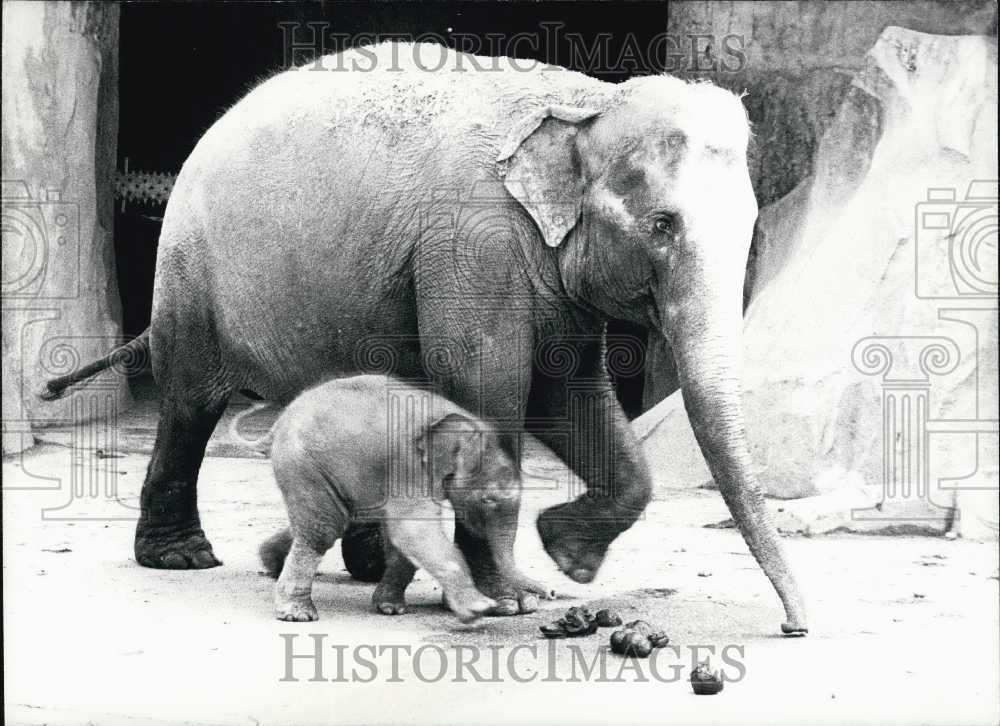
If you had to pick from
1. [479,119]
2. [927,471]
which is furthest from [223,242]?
A: [927,471]

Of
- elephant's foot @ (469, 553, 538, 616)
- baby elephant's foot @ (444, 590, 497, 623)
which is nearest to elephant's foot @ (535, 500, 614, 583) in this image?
elephant's foot @ (469, 553, 538, 616)

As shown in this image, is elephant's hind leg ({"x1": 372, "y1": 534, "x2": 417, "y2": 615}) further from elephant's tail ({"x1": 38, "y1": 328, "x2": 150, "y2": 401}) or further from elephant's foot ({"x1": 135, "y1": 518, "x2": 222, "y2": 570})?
elephant's tail ({"x1": 38, "y1": 328, "x2": 150, "y2": 401})

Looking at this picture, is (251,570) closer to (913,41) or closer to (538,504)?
(538,504)

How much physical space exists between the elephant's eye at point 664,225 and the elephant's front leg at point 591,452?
1.95ft

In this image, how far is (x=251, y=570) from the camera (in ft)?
18.4

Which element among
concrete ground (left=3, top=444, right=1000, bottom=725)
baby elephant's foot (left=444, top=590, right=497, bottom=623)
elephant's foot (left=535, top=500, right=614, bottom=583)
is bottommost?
concrete ground (left=3, top=444, right=1000, bottom=725)

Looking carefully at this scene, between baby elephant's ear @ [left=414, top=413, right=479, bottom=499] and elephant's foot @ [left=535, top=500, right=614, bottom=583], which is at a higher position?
baby elephant's ear @ [left=414, top=413, right=479, bottom=499]

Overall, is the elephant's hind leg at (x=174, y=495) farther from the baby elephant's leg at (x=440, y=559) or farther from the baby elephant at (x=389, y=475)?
the baby elephant's leg at (x=440, y=559)

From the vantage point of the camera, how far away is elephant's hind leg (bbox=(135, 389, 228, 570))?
18.5 ft

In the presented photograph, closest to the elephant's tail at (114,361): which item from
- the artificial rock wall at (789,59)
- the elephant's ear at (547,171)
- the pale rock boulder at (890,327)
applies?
the elephant's ear at (547,171)

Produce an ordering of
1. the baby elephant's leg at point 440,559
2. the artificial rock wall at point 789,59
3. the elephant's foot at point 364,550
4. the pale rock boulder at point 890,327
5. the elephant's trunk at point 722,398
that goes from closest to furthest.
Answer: the elephant's trunk at point 722,398, the baby elephant's leg at point 440,559, the elephant's foot at point 364,550, the pale rock boulder at point 890,327, the artificial rock wall at point 789,59

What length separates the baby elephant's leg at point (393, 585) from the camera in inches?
193

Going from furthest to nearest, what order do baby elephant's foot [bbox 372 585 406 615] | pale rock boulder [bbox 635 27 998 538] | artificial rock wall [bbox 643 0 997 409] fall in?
artificial rock wall [bbox 643 0 997 409] < pale rock boulder [bbox 635 27 998 538] < baby elephant's foot [bbox 372 585 406 615]

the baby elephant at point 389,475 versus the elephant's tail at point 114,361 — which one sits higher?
the elephant's tail at point 114,361
